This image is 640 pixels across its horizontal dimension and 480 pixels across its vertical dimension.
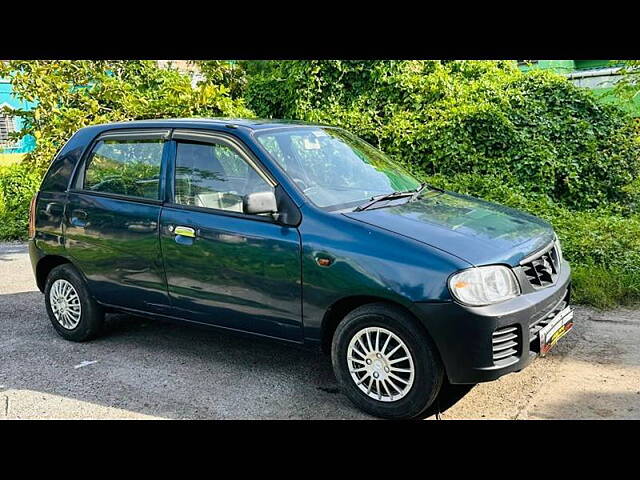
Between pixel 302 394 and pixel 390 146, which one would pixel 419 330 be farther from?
pixel 390 146

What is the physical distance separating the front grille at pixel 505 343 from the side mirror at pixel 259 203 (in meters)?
1.70

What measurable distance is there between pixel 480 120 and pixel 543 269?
19.8 feet

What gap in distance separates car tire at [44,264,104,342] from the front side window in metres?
1.42

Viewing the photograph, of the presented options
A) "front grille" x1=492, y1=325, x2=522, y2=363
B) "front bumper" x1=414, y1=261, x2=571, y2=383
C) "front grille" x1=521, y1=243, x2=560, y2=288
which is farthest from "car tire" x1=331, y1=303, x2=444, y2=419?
"front grille" x1=521, y1=243, x2=560, y2=288

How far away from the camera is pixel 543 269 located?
170 inches

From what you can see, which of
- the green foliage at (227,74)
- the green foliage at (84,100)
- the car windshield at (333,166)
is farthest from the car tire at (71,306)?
the green foliage at (227,74)

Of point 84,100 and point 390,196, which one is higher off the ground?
point 84,100

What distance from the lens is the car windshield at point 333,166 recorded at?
464cm

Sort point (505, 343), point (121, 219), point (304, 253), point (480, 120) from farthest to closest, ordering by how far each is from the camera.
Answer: point (480, 120) → point (121, 219) → point (304, 253) → point (505, 343)

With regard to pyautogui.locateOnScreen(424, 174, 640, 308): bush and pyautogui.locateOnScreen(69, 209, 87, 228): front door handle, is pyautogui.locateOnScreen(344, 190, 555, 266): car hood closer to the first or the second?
Result: pyautogui.locateOnScreen(424, 174, 640, 308): bush

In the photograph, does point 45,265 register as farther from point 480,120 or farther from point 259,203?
point 480,120

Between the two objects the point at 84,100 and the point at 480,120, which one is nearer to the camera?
the point at 480,120

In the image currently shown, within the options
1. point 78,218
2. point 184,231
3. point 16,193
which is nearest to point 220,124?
point 184,231
